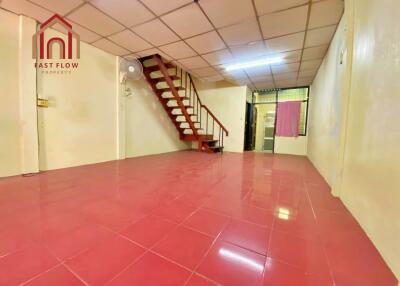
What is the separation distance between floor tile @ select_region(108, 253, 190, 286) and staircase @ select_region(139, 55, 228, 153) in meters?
3.98

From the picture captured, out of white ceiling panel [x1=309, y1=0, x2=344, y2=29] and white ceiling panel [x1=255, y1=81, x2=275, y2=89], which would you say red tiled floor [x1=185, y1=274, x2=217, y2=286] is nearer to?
white ceiling panel [x1=309, y1=0, x2=344, y2=29]

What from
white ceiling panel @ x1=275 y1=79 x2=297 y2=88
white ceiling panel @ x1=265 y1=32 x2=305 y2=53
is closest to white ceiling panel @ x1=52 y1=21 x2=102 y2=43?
white ceiling panel @ x1=265 y1=32 x2=305 y2=53

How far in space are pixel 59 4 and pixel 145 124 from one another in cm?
288

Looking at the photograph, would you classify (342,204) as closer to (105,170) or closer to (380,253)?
(380,253)

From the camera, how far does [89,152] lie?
11.6ft

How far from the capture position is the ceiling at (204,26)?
2279mm

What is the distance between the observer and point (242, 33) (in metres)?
2.89

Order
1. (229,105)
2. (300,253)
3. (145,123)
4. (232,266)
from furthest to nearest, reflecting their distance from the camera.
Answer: (229,105) → (145,123) → (300,253) → (232,266)

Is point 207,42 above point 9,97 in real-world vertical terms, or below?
above

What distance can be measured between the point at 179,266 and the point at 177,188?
4.35 feet

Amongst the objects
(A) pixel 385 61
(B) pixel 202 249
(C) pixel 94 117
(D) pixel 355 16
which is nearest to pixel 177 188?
(B) pixel 202 249

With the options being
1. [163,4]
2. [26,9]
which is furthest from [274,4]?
[26,9]

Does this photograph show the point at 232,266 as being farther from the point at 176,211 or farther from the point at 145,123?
the point at 145,123

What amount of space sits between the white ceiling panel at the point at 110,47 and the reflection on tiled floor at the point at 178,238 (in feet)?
8.76
